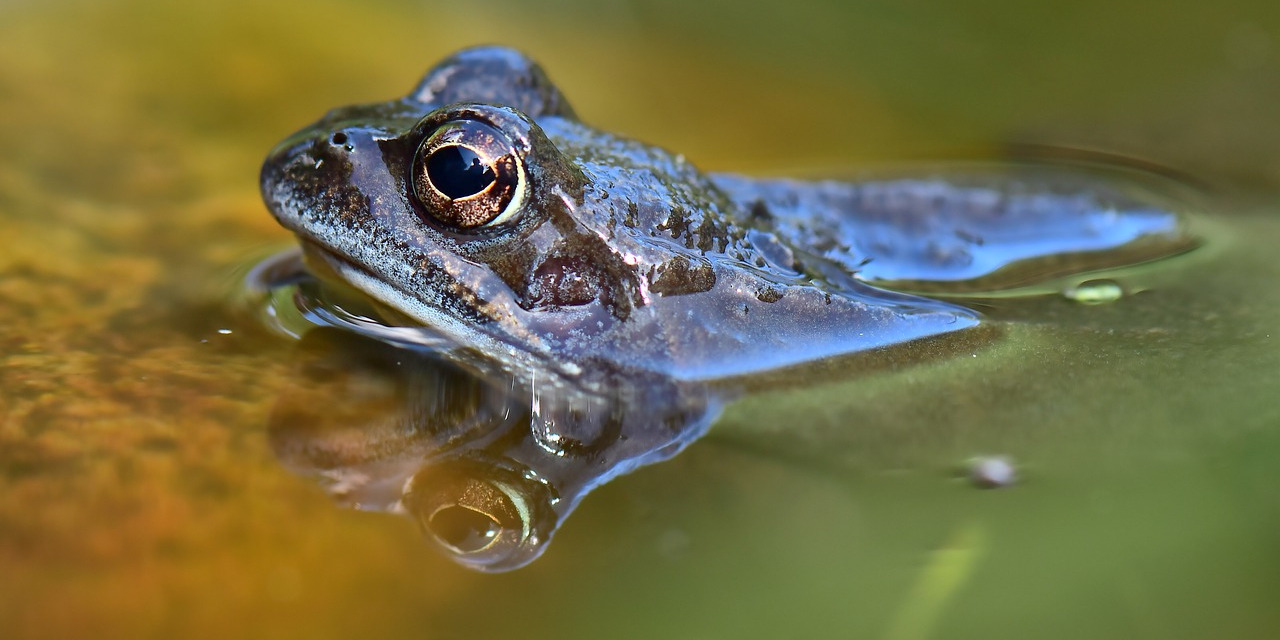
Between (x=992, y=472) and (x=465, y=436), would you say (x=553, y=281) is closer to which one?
(x=465, y=436)

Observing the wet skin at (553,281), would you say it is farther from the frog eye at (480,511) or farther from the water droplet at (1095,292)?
the water droplet at (1095,292)

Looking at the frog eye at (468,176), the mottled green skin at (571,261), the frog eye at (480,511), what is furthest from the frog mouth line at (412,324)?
the frog eye at (480,511)

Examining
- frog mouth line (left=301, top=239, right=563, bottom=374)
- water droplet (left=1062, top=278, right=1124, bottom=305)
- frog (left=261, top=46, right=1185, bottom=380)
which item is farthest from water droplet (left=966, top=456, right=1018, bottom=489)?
frog mouth line (left=301, top=239, right=563, bottom=374)

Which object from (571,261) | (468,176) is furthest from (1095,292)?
(468,176)

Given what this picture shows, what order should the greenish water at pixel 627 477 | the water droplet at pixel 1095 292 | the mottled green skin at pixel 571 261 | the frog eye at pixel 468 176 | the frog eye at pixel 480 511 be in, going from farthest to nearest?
1. the water droplet at pixel 1095 292
2. the mottled green skin at pixel 571 261
3. the frog eye at pixel 468 176
4. the frog eye at pixel 480 511
5. the greenish water at pixel 627 477

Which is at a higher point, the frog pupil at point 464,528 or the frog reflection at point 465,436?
the frog reflection at point 465,436

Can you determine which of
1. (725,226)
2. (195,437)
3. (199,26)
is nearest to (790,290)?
(725,226)

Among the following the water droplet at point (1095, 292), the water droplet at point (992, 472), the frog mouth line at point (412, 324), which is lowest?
the water droplet at point (992, 472)

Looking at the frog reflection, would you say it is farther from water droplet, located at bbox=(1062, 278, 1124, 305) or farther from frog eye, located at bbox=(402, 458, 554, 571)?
water droplet, located at bbox=(1062, 278, 1124, 305)
